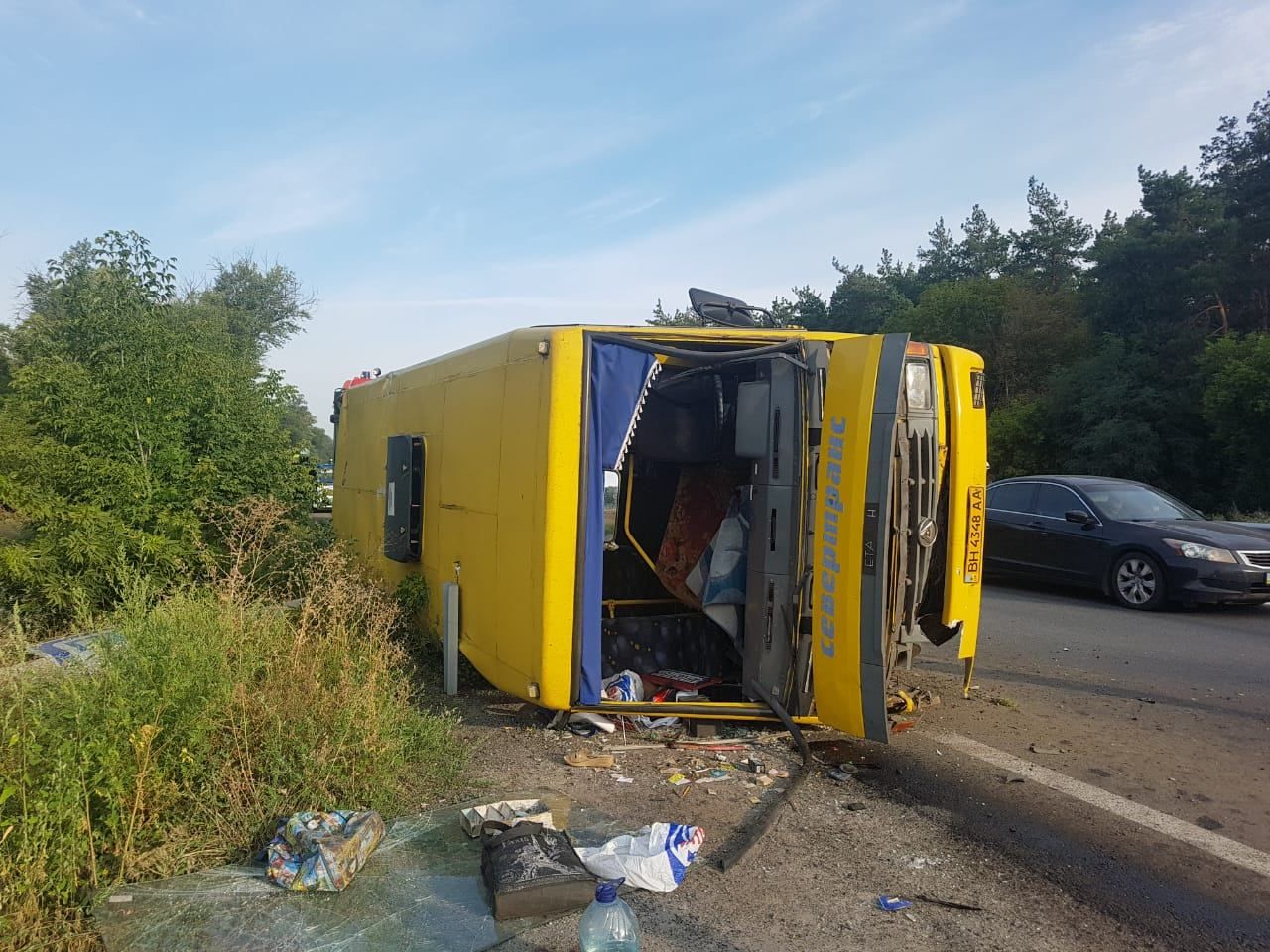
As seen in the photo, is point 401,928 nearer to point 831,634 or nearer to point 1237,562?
point 831,634

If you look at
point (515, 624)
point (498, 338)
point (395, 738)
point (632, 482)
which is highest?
point (498, 338)

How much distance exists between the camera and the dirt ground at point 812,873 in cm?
320

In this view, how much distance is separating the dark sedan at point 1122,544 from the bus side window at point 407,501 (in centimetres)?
737

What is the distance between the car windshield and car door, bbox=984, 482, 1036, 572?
2.42 feet

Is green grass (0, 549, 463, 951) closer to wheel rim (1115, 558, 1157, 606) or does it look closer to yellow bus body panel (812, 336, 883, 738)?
yellow bus body panel (812, 336, 883, 738)

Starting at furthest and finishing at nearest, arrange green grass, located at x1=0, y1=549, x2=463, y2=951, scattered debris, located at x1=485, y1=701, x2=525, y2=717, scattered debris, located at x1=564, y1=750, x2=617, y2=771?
scattered debris, located at x1=485, y1=701, x2=525, y2=717, scattered debris, located at x1=564, y1=750, x2=617, y2=771, green grass, located at x1=0, y1=549, x2=463, y2=951

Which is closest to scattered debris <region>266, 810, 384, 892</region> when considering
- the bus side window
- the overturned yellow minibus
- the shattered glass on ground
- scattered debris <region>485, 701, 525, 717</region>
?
the shattered glass on ground

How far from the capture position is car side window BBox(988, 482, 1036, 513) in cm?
1109

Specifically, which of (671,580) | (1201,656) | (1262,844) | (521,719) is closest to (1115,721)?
(1262,844)

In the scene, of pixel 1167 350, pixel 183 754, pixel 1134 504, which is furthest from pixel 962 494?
pixel 1167 350

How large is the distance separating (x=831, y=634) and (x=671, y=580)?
2453mm

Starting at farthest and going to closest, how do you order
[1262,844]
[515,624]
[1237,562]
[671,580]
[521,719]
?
[1237,562] → [671,580] → [521,719] → [515,624] → [1262,844]

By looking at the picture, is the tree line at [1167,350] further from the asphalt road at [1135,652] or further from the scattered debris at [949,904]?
the scattered debris at [949,904]

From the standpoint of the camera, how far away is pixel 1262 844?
3.99 m
